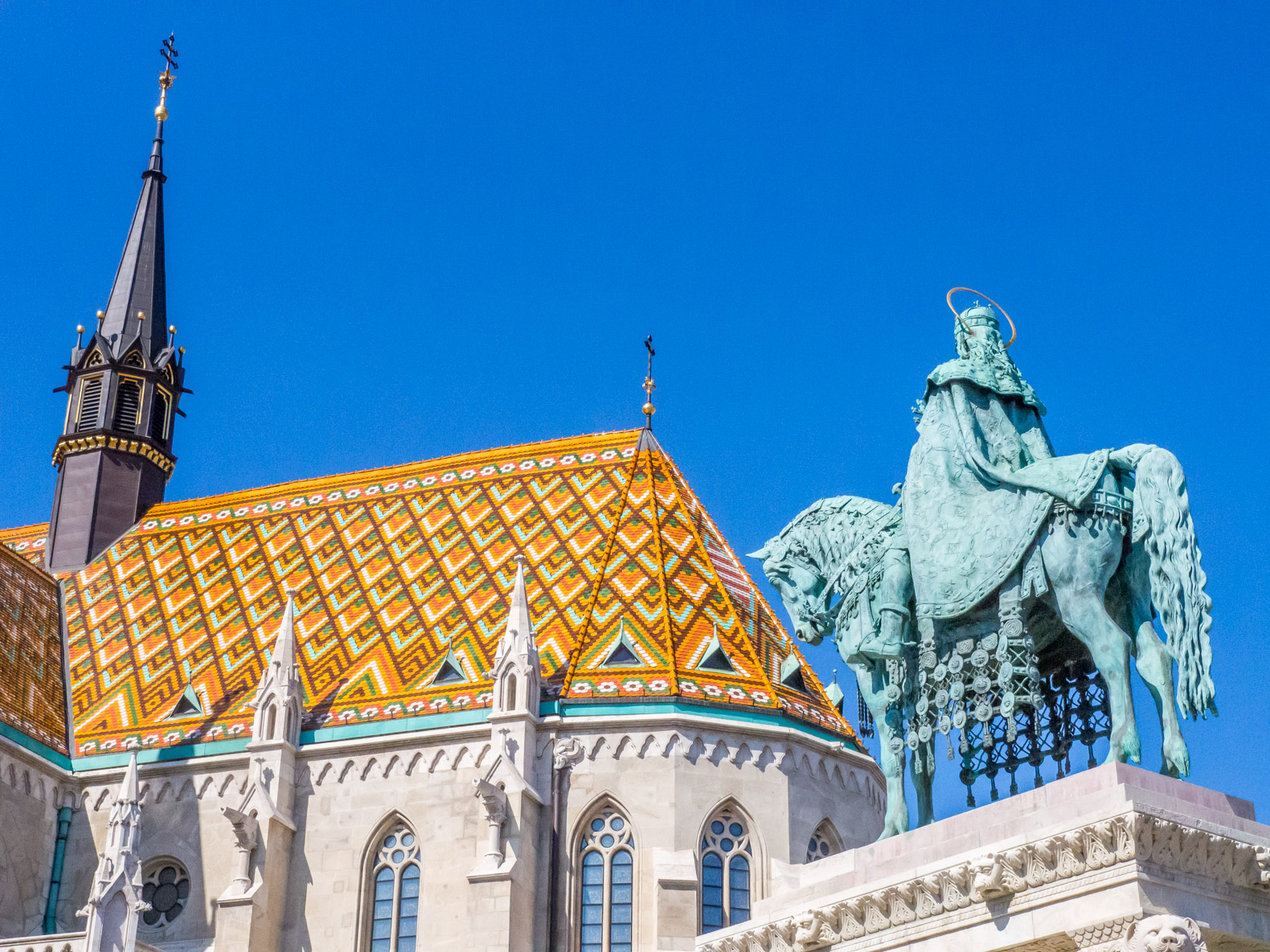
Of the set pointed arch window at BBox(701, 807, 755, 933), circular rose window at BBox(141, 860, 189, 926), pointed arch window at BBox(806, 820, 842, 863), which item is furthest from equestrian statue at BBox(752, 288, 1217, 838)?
circular rose window at BBox(141, 860, 189, 926)

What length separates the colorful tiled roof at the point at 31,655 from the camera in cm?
3095

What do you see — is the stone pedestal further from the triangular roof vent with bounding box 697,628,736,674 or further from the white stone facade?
the triangular roof vent with bounding box 697,628,736,674

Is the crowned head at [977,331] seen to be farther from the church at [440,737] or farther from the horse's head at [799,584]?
the church at [440,737]

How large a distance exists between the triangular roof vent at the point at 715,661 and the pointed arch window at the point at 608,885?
111 inches

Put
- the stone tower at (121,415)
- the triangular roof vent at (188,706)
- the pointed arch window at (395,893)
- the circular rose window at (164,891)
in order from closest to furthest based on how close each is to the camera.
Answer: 1. the pointed arch window at (395,893)
2. the circular rose window at (164,891)
3. the triangular roof vent at (188,706)
4. the stone tower at (121,415)

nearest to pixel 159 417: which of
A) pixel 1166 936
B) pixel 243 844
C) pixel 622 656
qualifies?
pixel 243 844

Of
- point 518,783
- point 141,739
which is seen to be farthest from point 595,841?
point 141,739

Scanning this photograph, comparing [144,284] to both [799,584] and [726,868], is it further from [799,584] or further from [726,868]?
[799,584]

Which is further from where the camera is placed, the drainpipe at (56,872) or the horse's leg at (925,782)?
the drainpipe at (56,872)

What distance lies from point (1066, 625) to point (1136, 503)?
966 mm

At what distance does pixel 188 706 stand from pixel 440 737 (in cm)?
523

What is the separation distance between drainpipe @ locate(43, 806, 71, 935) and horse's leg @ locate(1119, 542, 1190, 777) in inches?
876

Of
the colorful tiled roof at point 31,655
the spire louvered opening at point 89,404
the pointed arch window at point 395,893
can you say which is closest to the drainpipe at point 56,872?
the colorful tiled roof at point 31,655

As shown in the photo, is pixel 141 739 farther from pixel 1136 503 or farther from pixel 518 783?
pixel 1136 503
